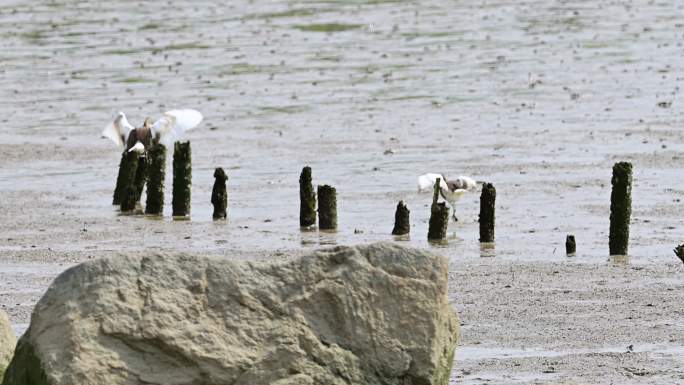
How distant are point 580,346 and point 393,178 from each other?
10.5m

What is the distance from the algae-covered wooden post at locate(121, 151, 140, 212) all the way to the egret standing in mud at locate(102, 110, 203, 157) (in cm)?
11

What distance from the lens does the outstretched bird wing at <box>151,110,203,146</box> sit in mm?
22250

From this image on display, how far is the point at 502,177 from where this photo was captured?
22953 millimetres

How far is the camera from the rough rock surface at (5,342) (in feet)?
33.6

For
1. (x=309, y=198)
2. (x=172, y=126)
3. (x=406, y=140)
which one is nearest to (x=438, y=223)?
(x=309, y=198)

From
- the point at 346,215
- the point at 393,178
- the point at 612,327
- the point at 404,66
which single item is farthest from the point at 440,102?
the point at 612,327

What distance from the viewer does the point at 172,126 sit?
73.7ft

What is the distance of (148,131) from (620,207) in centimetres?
716

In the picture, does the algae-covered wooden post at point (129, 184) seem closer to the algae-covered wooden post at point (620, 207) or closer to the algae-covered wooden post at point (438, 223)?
the algae-covered wooden post at point (438, 223)

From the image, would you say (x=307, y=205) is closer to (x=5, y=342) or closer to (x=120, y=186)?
(x=120, y=186)

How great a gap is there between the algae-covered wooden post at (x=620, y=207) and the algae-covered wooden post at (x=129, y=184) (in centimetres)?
627

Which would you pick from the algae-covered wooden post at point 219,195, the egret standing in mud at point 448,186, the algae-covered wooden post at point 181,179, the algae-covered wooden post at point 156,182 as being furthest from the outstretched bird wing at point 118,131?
the egret standing in mud at point 448,186

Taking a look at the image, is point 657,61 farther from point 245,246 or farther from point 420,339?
point 420,339

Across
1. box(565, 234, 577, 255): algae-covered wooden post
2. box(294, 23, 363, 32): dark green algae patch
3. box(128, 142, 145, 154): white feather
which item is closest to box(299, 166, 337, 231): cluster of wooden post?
box(565, 234, 577, 255): algae-covered wooden post
